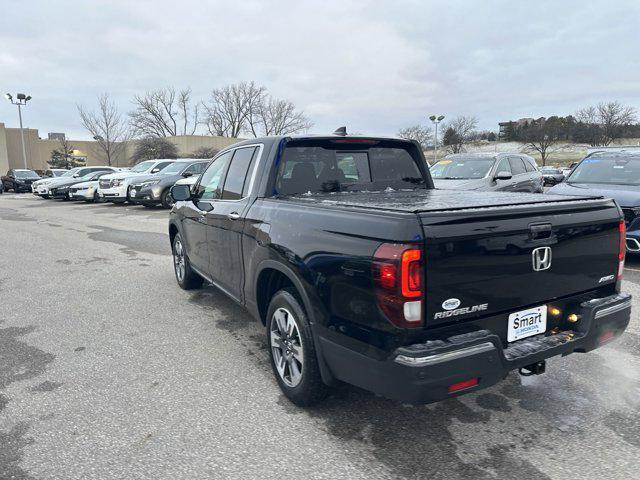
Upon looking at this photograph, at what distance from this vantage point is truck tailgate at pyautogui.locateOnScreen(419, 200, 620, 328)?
2391 millimetres

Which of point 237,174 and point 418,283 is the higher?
point 237,174

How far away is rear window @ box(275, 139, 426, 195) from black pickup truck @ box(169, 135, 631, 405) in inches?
0.7

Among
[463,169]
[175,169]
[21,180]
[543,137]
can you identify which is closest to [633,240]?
[463,169]

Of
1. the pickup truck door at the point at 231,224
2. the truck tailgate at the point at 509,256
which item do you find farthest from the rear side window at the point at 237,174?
the truck tailgate at the point at 509,256

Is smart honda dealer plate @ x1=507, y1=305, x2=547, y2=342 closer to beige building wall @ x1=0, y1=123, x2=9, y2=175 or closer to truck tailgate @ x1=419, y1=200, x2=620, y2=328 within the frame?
truck tailgate @ x1=419, y1=200, x2=620, y2=328

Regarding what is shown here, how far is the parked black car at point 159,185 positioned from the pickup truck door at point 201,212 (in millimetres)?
11029

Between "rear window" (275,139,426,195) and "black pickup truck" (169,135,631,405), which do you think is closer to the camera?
"black pickup truck" (169,135,631,405)

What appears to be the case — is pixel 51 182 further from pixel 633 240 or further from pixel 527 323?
pixel 527 323

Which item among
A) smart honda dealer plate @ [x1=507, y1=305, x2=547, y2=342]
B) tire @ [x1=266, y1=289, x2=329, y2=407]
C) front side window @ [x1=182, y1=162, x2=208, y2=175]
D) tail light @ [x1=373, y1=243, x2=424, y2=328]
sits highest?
front side window @ [x1=182, y1=162, x2=208, y2=175]

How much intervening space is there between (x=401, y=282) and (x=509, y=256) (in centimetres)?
68

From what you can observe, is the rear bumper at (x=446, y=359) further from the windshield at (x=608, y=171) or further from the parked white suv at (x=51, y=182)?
the parked white suv at (x=51, y=182)

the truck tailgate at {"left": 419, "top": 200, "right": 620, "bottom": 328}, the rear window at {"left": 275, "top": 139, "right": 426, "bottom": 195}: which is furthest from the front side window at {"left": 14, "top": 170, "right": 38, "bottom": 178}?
the truck tailgate at {"left": 419, "top": 200, "right": 620, "bottom": 328}

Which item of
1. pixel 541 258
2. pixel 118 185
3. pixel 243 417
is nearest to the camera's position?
pixel 541 258

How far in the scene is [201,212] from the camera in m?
4.96
